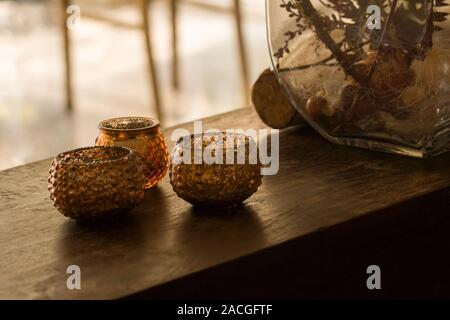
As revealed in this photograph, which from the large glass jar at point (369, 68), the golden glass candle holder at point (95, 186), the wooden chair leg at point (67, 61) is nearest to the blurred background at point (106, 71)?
the wooden chair leg at point (67, 61)

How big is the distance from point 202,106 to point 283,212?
1784 mm

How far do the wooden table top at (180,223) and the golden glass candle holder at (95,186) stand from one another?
0.9 inches

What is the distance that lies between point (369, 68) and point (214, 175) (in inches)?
11.4

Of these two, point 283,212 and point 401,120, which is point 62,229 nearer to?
point 283,212

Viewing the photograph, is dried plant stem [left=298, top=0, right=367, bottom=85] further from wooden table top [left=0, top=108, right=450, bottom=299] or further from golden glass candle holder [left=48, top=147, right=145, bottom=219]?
golden glass candle holder [left=48, top=147, right=145, bottom=219]

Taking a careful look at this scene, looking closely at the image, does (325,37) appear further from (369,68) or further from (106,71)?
(106,71)

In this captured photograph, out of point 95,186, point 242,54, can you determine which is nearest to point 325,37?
point 95,186

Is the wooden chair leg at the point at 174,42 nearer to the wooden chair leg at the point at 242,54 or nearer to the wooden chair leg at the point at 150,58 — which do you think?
the wooden chair leg at the point at 242,54

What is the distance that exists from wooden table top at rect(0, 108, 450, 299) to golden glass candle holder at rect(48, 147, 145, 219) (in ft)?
0.07

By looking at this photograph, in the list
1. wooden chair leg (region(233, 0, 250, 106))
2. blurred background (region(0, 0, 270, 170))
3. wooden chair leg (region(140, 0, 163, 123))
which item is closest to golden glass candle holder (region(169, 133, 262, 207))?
blurred background (region(0, 0, 270, 170))

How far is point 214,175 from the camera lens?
0.96 m

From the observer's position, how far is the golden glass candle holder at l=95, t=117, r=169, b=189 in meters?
1.05
